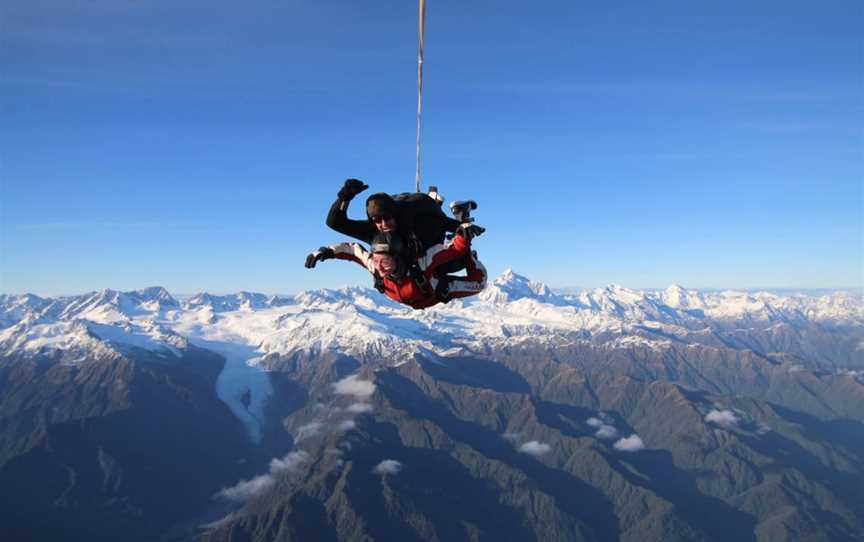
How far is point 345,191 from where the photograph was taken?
39.7 feet

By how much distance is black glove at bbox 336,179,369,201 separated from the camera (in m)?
11.9

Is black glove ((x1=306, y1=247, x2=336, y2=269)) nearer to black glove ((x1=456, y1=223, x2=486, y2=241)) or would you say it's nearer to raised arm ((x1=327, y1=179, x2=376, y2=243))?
raised arm ((x1=327, y1=179, x2=376, y2=243))

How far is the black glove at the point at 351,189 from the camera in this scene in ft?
39.2

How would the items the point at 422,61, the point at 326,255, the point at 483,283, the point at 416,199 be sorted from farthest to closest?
the point at 483,283 < the point at 326,255 < the point at 416,199 < the point at 422,61

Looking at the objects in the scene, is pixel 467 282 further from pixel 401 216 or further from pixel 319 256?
pixel 319 256

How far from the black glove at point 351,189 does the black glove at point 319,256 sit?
6.47ft

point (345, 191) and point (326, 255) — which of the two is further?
point (326, 255)

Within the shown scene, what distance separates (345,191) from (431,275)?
9.43ft

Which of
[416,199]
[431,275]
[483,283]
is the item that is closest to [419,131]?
[416,199]

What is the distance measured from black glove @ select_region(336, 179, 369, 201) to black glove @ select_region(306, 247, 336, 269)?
6.47ft

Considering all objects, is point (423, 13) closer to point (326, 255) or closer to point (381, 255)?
point (381, 255)

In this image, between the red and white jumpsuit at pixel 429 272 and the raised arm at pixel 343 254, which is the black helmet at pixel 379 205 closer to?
the red and white jumpsuit at pixel 429 272

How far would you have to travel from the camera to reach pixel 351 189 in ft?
39.5

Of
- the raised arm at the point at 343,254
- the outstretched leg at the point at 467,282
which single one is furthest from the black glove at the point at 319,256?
the outstretched leg at the point at 467,282
